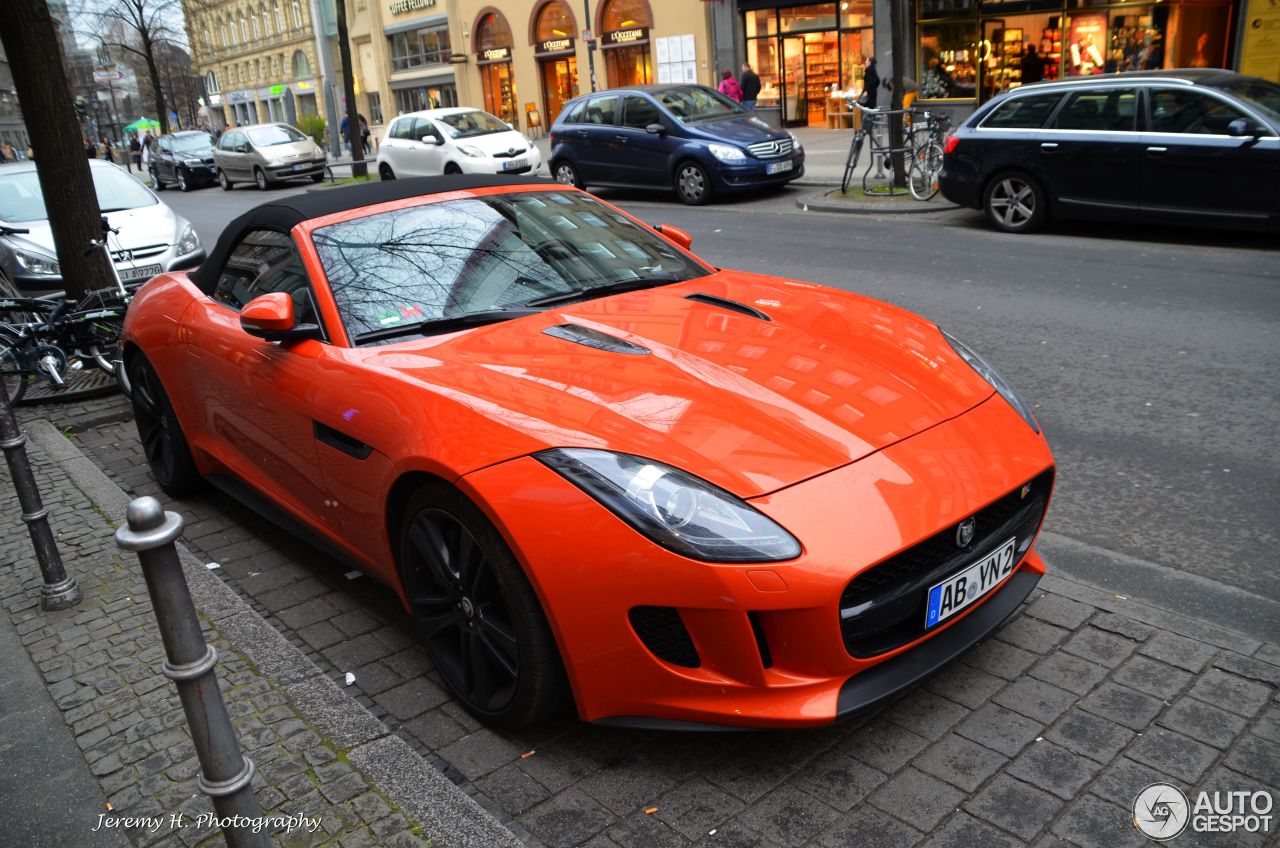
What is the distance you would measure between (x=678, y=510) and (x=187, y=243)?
10148 millimetres

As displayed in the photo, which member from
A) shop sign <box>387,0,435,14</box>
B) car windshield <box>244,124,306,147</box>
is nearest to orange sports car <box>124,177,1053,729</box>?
car windshield <box>244,124,306,147</box>

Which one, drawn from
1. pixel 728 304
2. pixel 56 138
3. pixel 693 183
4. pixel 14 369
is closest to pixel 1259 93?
pixel 693 183

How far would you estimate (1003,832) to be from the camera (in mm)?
2514

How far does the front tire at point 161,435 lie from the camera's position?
16.8ft

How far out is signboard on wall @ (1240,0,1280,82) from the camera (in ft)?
54.4

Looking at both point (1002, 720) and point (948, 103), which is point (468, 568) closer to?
point (1002, 720)

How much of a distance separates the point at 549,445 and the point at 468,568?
1.57ft

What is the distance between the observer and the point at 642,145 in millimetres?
15961

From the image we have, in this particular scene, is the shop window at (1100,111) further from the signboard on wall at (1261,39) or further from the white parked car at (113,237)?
the white parked car at (113,237)

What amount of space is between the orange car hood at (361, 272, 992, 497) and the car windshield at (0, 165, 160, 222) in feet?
32.1

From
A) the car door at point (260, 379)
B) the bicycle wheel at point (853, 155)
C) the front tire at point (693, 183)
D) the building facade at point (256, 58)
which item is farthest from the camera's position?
the building facade at point (256, 58)

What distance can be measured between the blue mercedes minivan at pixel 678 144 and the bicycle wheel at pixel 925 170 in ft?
7.23

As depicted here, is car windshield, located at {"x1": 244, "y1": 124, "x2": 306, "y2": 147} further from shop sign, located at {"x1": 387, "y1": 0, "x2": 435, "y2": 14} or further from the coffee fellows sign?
shop sign, located at {"x1": 387, "y1": 0, "x2": 435, "y2": 14}

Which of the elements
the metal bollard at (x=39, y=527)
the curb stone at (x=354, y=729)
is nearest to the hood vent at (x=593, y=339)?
the curb stone at (x=354, y=729)
